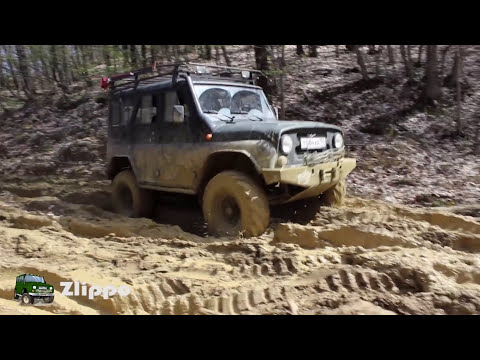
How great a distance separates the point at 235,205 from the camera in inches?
209

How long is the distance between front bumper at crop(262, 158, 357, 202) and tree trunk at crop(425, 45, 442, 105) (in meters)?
5.91

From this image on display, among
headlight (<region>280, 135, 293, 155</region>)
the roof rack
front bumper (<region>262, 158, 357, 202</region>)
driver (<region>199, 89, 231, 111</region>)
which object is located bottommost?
front bumper (<region>262, 158, 357, 202</region>)

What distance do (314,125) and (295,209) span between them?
3.82ft

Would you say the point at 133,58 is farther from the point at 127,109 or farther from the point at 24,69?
the point at 24,69

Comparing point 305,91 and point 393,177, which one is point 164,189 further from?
point 305,91

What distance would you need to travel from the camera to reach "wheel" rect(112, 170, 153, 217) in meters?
6.67

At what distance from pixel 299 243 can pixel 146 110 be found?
3156mm

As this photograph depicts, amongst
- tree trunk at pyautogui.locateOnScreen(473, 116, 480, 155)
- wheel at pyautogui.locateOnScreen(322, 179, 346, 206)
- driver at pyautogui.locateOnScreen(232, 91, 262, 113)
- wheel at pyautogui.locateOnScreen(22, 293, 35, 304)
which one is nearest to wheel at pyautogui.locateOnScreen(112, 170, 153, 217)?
driver at pyautogui.locateOnScreen(232, 91, 262, 113)

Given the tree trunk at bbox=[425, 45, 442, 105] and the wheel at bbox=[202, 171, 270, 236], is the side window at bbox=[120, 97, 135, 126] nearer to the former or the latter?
the wheel at bbox=[202, 171, 270, 236]

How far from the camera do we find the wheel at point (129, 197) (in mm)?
6672

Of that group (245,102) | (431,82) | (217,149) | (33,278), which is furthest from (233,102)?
(431,82)

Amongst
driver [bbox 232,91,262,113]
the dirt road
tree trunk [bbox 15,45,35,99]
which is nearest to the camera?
the dirt road

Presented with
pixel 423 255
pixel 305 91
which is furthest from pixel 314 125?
pixel 305 91

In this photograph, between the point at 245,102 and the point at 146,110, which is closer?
the point at 245,102
